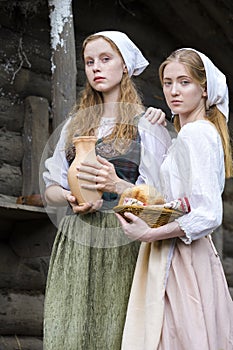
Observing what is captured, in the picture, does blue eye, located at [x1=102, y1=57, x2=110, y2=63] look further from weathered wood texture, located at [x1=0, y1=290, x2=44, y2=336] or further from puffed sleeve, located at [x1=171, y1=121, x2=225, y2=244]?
weathered wood texture, located at [x1=0, y1=290, x2=44, y2=336]

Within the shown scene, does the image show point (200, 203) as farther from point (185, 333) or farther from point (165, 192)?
point (185, 333)

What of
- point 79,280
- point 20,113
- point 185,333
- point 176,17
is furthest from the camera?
point 176,17

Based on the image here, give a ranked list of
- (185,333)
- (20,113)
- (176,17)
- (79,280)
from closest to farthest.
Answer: (185,333) < (79,280) < (20,113) < (176,17)

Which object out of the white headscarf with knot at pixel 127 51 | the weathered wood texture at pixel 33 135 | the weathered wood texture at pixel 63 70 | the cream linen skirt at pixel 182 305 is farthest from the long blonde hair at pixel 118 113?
the weathered wood texture at pixel 33 135

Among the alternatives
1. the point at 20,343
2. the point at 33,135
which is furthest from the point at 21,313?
the point at 33,135

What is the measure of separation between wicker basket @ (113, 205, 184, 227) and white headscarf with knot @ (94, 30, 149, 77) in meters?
0.69

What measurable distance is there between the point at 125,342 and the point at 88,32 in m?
3.71

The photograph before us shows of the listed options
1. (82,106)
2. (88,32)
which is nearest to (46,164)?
(82,106)

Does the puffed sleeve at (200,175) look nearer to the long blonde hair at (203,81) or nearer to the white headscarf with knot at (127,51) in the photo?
the long blonde hair at (203,81)

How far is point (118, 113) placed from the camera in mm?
3783

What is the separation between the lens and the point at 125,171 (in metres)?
3.69

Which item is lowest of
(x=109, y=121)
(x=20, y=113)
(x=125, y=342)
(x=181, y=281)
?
(x=125, y=342)

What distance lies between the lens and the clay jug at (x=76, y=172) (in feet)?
11.7

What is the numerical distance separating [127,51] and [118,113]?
256 mm
